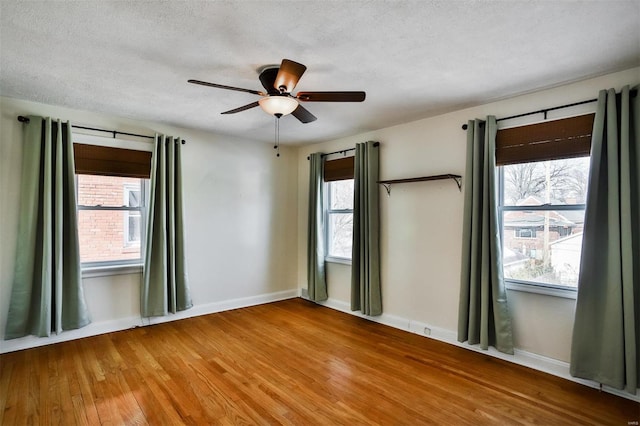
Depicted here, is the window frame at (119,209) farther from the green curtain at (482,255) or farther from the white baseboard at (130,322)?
the green curtain at (482,255)

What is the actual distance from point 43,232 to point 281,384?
2.82 m

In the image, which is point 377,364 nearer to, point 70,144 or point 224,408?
point 224,408

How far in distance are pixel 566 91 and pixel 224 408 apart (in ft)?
12.2

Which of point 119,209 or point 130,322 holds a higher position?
point 119,209

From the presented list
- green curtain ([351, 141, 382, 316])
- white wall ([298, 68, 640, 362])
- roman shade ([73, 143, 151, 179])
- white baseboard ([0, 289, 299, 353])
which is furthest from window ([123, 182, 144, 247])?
white wall ([298, 68, 640, 362])

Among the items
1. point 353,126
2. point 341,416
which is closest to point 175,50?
point 353,126

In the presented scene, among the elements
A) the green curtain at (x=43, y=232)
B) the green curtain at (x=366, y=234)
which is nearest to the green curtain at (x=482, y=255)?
the green curtain at (x=366, y=234)

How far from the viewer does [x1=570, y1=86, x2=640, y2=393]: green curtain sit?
2.44 metres

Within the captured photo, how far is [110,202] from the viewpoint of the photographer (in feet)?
13.0

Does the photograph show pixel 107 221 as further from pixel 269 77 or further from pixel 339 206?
pixel 339 206

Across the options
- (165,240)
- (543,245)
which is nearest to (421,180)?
(543,245)

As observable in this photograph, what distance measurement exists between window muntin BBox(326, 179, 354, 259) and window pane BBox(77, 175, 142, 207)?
2631mm

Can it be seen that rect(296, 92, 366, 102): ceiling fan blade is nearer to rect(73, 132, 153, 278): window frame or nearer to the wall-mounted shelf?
the wall-mounted shelf

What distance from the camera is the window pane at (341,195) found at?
4922 millimetres
